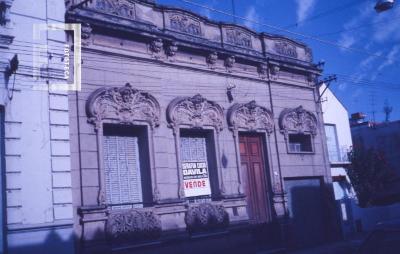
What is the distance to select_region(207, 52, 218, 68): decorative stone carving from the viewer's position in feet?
44.2

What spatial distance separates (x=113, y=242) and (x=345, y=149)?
16782 millimetres

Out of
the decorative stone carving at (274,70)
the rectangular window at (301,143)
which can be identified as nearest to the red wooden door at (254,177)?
the rectangular window at (301,143)

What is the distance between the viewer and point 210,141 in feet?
43.2

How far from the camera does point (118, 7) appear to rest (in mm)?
11625

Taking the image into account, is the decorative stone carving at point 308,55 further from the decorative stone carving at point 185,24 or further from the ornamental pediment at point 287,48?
the decorative stone carving at point 185,24

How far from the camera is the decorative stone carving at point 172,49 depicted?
12.4 meters

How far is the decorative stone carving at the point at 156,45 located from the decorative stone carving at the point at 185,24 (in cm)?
98

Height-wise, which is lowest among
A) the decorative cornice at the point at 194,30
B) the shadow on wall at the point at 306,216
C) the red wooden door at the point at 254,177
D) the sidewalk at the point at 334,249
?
the sidewalk at the point at 334,249

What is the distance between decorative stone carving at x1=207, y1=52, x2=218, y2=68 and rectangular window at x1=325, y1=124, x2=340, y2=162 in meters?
11.2

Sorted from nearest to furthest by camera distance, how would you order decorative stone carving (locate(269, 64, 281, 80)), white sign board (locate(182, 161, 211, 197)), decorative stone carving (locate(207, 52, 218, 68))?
white sign board (locate(182, 161, 211, 197)) < decorative stone carving (locate(207, 52, 218, 68)) < decorative stone carving (locate(269, 64, 281, 80))

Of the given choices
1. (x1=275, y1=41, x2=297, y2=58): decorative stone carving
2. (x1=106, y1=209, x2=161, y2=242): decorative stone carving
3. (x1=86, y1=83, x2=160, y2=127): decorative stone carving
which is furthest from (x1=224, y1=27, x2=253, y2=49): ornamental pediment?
(x1=106, y1=209, x2=161, y2=242): decorative stone carving

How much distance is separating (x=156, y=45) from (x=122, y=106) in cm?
220

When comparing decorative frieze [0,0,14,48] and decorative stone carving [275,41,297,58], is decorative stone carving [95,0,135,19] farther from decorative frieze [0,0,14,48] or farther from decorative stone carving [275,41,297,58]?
decorative stone carving [275,41,297,58]

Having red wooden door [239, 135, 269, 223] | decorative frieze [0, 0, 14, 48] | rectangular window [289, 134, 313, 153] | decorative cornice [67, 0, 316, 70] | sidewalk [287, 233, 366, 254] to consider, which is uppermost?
decorative cornice [67, 0, 316, 70]
